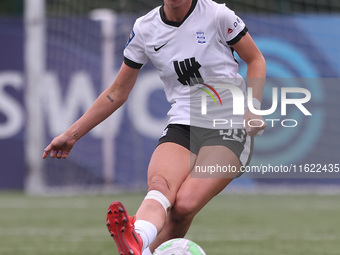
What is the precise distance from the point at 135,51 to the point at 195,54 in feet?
1.33

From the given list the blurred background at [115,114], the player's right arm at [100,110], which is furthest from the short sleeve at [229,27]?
the blurred background at [115,114]

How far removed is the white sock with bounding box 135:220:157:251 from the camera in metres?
4.18

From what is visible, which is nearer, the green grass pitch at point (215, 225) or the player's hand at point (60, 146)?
the player's hand at point (60, 146)

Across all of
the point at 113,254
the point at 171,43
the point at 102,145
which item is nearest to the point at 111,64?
the point at 102,145

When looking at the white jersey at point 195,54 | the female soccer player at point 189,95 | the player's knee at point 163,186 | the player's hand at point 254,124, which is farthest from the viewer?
the white jersey at point 195,54

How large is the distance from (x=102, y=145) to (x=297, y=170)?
10.1ft

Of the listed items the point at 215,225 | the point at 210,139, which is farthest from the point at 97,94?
the point at 210,139

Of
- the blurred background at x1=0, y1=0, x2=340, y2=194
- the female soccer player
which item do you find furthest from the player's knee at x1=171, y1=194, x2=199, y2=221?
the blurred background at x1=0, y1=0, x2=340, y2=194

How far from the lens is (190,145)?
15.7 ft

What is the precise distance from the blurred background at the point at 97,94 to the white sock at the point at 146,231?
7.95 m

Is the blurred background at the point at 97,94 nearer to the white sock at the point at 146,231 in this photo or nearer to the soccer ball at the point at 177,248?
the soccer ball at the point at 177,248

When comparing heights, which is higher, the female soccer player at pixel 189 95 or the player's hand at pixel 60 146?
the female soccer player at pixel 189 95

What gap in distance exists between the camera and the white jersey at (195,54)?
15.5 feet

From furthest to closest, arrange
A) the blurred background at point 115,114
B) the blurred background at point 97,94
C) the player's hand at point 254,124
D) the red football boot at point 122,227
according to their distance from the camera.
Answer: the blurred background at point 97,94
the blurred background at point 115,114
the player's hand at point 254,124
the red football boot at point 122,227
